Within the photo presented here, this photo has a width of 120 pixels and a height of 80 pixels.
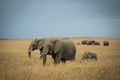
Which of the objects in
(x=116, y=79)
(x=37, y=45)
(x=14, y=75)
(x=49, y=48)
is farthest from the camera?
(x=37, y=45)

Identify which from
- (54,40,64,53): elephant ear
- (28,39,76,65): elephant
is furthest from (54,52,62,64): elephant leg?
(54,40,64,53): elephant ear

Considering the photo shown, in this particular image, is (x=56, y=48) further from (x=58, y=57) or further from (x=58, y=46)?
(x=58, y=57)

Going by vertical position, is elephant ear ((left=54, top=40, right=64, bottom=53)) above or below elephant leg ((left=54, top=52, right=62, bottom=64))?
above

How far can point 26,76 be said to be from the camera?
1020cm

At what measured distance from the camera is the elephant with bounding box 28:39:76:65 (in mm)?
14887

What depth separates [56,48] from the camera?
1534cm

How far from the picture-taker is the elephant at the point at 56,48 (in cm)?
1489

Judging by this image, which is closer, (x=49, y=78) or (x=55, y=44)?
(x=49, y=78)

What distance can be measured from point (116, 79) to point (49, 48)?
557 cm

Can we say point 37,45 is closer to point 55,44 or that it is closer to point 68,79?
point 55,44

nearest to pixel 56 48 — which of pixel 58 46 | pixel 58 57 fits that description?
pixel 58 46

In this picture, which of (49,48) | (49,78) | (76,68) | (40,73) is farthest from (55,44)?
(49,78)

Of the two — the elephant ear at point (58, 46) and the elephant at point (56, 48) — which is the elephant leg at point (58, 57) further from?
the elephant ear at point (58, 46)

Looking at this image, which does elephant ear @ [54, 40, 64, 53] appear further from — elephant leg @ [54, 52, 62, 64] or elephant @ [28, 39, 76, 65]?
elephant leg @ [54, 52, 62, 64]
